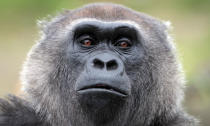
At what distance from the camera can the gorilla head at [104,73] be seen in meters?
7.70

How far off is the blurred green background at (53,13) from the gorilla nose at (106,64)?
7373 millimetres

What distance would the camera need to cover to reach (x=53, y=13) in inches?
627

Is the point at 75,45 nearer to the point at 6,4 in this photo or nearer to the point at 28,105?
the point at 28,105

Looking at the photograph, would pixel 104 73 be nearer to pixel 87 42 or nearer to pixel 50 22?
pixel 87 42

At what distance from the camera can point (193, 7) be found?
18484 millimetres

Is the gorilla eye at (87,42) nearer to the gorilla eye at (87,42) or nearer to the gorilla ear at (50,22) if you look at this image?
the gorilla eye at (87,42)

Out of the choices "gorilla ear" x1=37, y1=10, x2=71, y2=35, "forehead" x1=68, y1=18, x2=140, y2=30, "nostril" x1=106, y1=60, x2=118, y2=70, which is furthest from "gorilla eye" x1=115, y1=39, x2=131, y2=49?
"gorilla ear" x1=37, y1=10, x2=71, y2=35

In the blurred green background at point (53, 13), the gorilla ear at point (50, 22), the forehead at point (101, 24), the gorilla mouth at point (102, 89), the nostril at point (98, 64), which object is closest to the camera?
the gorilla mouth at point (102, 89)

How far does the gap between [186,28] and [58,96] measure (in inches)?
396

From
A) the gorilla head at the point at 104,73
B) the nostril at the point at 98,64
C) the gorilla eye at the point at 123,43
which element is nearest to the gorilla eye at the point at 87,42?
the gorilla head at the point at 104,73

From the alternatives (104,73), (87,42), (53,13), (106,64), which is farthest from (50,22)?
(53,13)

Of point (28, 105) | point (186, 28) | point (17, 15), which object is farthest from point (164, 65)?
point (17, 15)

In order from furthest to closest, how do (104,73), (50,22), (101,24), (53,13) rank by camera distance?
(53,13) → (50,22) → (101,24) → (104,73)

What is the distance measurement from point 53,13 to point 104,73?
28.6 feet
